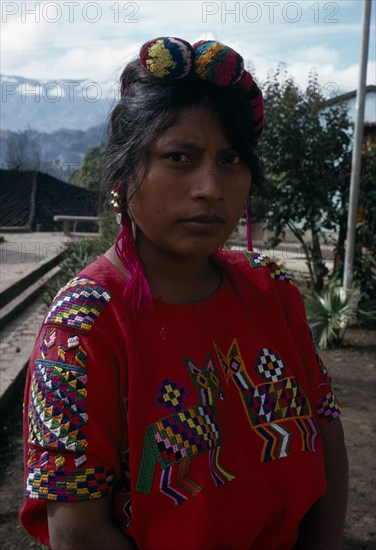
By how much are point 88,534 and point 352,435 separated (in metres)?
3.44

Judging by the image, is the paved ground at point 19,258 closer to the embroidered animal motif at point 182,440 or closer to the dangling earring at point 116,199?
the dangling earring at point 116,199

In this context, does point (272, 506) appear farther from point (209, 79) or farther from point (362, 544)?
point (362, 544)

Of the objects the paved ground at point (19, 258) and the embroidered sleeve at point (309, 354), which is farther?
the paved ground at point (19, 258)

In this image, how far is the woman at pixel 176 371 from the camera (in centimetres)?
119

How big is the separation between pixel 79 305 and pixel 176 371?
0.22 meters

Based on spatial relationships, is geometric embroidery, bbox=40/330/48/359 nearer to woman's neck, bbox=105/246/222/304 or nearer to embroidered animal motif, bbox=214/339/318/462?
woman's neck, bbox=105/246/222/304

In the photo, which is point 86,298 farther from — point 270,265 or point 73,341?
point 270,265

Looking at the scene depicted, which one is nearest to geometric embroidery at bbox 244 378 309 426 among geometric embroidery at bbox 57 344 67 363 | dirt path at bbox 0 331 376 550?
geometric embroidery at bbox 57 344 67 363

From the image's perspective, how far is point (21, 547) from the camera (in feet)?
10.1

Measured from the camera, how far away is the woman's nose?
4.18ft

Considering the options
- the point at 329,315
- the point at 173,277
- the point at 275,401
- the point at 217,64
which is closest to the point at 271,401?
the point at 275,401

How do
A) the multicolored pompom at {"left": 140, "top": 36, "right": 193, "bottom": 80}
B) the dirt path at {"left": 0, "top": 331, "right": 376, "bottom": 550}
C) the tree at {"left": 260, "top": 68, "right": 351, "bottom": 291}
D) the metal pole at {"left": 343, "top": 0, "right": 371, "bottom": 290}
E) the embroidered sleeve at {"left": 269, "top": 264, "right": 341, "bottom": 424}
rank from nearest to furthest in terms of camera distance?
the multicolored pompom at {"left": 140, "top": 36, "right": 193, "bottom": 80} < the embroidered sleeve at {"left": 269, "top": 264, "right": 341, "bottom": 424} < the dirt path at {"left": 0, "top": 331, "right": 376, "bottom": 550} < the metal pole at {"left": 343, "top": 0, "right": 371, "bottom": 290} < the tree at {"left": 260, "top": 68, "right": 351, "bottom": 291}

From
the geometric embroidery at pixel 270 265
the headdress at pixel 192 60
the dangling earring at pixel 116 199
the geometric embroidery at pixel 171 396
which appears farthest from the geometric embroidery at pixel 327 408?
the headdress at pixel 192 60

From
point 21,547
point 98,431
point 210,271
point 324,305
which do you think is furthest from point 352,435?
point 98,431
